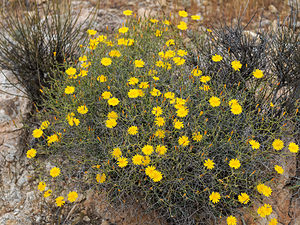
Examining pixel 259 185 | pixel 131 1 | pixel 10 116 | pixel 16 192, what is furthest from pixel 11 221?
pixel 131 1

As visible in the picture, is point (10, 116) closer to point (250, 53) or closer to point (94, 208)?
point (94, 208)

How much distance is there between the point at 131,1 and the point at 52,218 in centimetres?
384

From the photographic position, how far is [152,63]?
2801mm

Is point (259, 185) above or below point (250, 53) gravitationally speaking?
below

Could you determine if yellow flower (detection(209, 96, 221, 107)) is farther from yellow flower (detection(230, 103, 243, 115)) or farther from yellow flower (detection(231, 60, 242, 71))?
yellow flower (detection(231, 60, 242, 71))

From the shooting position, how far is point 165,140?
2521 millimetres

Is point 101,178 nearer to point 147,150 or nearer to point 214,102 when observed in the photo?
point 147,150

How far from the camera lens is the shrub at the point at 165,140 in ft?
7.30

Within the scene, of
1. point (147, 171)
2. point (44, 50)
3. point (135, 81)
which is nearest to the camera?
point (147, 171)

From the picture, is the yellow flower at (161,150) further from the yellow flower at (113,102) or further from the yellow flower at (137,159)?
the yellow flower at (113,102)

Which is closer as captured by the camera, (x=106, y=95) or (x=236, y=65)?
(x=106, y=95)

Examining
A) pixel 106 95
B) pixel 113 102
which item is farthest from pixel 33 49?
pixel 113 102

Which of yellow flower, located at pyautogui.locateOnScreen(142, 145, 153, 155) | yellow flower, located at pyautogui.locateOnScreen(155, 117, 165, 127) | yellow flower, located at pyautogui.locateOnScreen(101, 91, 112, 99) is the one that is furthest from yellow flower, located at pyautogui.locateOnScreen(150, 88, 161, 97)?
yellow flower, located at pyautogui.locateOnScreen(142, 145, 153, 155)

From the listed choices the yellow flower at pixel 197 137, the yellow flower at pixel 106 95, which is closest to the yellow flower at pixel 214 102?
the yellow flower at pixel 197 137
